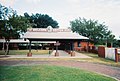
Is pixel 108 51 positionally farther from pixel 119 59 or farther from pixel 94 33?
pixel 94 33

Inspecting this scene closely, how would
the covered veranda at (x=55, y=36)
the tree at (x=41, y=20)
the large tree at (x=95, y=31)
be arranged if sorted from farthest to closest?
the tree at (x=41, y=20), the large tree at (x=95, y=31), the covered veranda at (x=55, y=36)

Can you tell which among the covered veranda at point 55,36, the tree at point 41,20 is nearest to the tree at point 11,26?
the covered veranda at point 55,36

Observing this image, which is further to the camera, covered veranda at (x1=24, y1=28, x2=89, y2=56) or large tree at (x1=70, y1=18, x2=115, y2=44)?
large tree at (x1=70, y1=18, x2=115, y2=44)

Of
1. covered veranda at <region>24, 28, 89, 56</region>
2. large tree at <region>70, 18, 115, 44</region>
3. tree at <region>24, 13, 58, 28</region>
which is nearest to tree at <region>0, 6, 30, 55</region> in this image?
covered veranda at <region>24, 28, 89, 56</region>

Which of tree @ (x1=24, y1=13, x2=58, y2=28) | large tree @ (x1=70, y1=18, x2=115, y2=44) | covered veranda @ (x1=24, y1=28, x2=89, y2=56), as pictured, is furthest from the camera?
tree @ (x1=24, y1=13, x2=58, y2=28)

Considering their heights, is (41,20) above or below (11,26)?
above

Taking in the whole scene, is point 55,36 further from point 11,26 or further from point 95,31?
point 95,31

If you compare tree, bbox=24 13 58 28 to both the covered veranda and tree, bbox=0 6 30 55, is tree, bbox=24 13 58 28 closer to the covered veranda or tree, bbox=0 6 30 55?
the covered veranda

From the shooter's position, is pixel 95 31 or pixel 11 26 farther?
pixel 95 31

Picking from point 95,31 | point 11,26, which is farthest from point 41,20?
point 11,26

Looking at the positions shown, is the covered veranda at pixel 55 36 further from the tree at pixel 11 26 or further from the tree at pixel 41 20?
the tree at pixel 41 20

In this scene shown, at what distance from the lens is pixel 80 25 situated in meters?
47.3

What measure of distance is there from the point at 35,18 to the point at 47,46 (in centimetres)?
1496

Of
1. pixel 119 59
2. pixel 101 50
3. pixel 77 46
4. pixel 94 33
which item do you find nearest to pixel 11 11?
pixel 101 50
